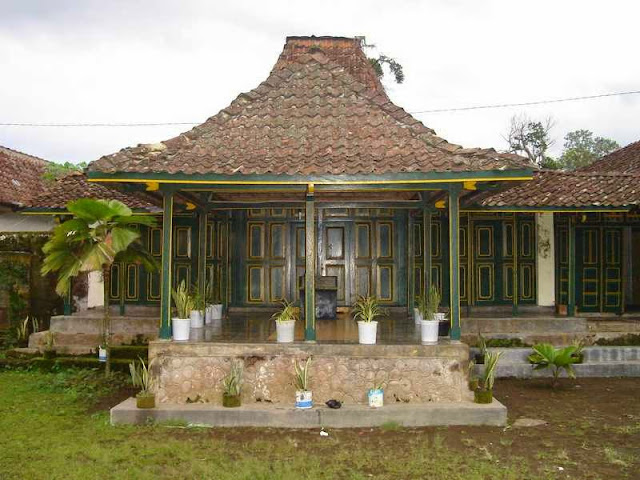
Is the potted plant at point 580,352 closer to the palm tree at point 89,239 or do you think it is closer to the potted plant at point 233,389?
the potted plant at point 233,389

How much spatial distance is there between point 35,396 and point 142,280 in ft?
12.9

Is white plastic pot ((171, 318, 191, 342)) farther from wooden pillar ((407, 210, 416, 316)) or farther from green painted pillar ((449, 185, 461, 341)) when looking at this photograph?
wooden pillar ((407, 210, 416, 316))

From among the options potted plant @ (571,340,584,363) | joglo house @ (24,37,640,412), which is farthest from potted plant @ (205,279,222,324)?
potted plant @ (571,340,584,363)

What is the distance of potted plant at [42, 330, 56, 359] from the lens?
11.0m

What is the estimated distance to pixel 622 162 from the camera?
16.3m

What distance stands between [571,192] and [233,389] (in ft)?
25.1

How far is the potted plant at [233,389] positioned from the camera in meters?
7.24

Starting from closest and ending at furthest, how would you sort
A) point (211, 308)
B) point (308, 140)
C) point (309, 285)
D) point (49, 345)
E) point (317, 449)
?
1. point (317, 449)
2. point (309, 285)
3. point (308, 140)
4. point (211, 308)
5. point (49, 345)

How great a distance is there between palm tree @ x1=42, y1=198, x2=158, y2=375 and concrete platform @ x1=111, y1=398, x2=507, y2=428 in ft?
7.85

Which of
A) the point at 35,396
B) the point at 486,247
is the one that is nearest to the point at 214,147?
the point at 35,396

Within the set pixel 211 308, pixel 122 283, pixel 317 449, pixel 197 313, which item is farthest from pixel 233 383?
pixel 122 283

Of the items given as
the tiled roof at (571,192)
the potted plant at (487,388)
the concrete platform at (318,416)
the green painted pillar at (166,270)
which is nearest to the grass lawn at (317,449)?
the concrete platform at (318,416)

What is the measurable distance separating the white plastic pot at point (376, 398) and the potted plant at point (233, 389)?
157 cm

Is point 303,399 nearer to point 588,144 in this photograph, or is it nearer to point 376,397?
point 376,397
